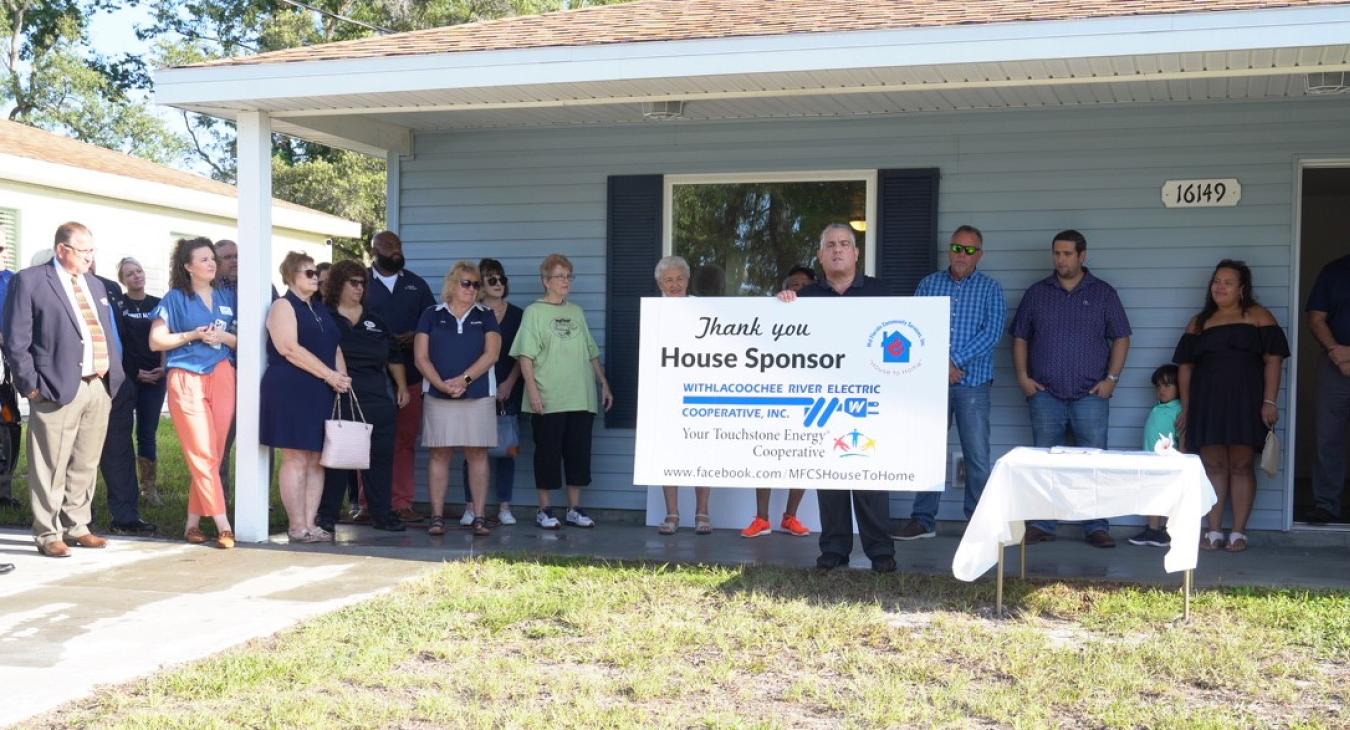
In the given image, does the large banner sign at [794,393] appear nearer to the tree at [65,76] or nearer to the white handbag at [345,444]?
the white handbag at [345,444]

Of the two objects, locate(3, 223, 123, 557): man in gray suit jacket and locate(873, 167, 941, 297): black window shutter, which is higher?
locate(873, 167, 941, 297): black window shutter

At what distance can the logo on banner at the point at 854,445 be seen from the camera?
621 cm

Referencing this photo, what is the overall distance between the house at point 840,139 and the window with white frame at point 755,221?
0.05ft

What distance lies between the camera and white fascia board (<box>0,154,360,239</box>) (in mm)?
14602

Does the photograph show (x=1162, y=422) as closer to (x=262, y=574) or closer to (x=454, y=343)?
(x=454, y=343)

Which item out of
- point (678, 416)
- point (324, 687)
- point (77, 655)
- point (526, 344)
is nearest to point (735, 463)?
point (678, 416)

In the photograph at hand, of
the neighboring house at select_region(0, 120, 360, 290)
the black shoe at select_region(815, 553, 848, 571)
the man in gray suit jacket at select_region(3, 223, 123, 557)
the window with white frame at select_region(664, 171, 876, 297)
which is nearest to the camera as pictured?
the black shoe at select_region(815, 553, 848, 571)

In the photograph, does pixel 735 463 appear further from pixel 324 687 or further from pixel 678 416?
pixel 324 687

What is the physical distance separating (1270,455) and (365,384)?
4.94 m

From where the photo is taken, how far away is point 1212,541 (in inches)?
288

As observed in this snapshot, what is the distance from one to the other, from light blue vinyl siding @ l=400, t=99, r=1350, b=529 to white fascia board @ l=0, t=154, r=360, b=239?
23.9 ft

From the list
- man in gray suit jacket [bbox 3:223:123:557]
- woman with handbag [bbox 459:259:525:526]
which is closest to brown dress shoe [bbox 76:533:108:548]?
man in gray suit jacket [bbox 3:223:123:557]

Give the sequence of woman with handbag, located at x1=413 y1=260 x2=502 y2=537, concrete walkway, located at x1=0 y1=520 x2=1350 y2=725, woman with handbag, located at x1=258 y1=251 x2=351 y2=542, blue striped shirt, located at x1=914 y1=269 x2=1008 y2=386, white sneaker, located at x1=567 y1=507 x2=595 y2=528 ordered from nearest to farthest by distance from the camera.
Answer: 1. concrete walkway, located at x1=0 y1=520 x2=1350 y2=725
2. woman with handbag, located at x1=258 y1=251 x2=351 y2=542
3. blue striped shirt, located at x1=914 y1=269 x2=1008 y2=386
4. woman with handbag, located at x1=413 y1=260 x2=502 y2=537
5. white sneaker, located at x1=567 y1=507 x2=595 y2=528

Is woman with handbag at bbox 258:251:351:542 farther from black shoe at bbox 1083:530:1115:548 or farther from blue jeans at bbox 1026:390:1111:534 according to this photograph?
black shoe at bbox 1083:530:1115:548
